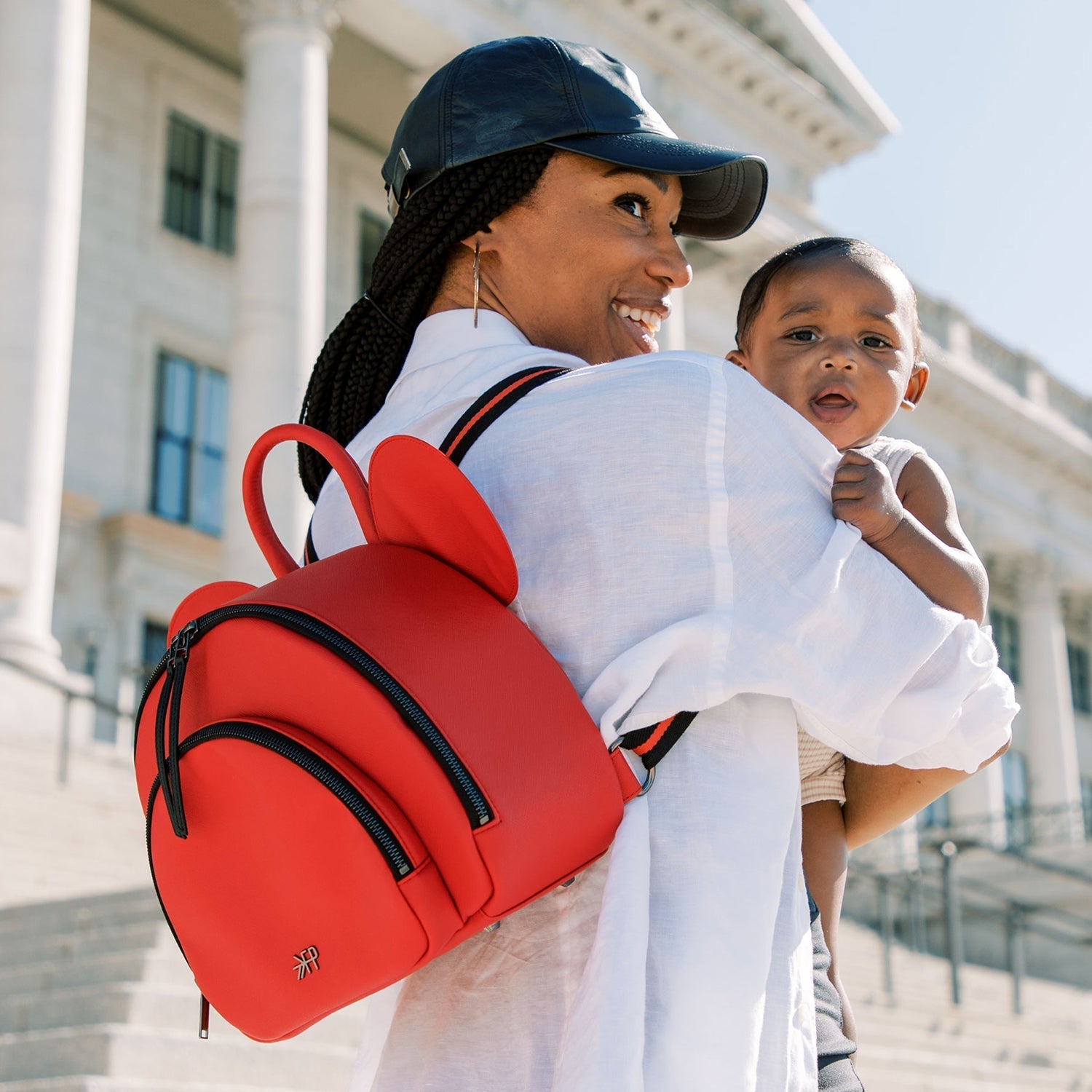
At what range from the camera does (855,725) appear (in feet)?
6.14

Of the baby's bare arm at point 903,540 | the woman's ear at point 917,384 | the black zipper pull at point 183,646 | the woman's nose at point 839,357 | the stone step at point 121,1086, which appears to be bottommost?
the stone step at point 121,1086

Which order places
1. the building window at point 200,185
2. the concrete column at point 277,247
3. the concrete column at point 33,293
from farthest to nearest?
1. the building window at point 200,185
2. the concrete column at point 277,247
3. the concrete column at point 33,293

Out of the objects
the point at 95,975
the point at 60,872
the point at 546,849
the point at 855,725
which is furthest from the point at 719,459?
the point at 60,872

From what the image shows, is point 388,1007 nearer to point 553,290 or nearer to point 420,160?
point 553,290

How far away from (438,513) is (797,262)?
0.97m

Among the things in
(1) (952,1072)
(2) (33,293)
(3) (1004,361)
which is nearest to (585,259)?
(1) (952,1072)

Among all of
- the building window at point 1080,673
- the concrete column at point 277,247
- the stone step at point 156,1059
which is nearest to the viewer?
the stone step at point 156,1059

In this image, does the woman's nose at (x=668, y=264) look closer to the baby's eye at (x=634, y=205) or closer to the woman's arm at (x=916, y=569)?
the baby's eye at (x=634, y=205)

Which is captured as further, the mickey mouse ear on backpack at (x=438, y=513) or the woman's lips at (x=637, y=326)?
the woman's lips at (x=637, y=326)

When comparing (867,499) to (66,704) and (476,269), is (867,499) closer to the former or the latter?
Result: (476,269)

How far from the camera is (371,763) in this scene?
171 cm

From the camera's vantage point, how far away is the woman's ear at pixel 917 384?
279 cm

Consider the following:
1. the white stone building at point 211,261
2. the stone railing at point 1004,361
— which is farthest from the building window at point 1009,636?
the stone railing at point 1004,361

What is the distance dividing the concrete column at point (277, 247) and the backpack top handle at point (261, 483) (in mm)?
13552
